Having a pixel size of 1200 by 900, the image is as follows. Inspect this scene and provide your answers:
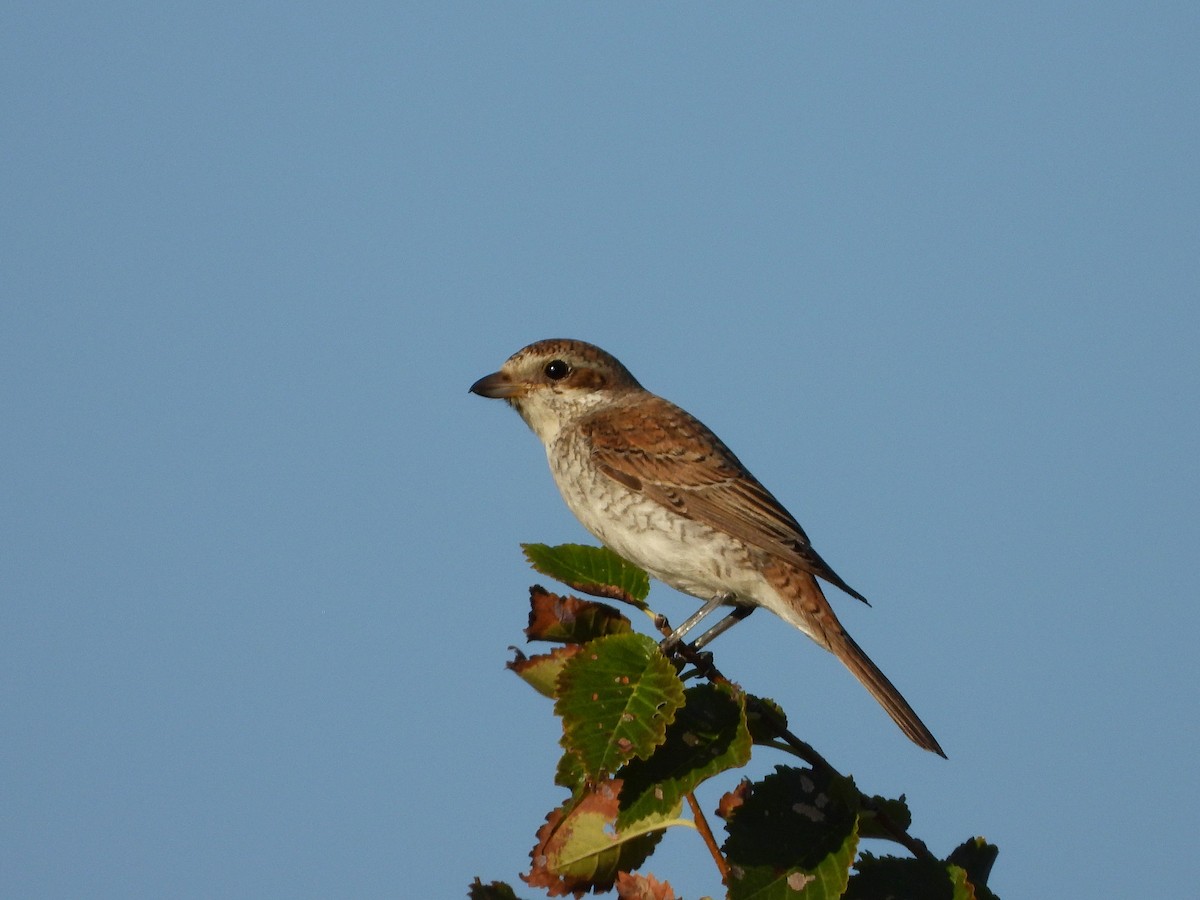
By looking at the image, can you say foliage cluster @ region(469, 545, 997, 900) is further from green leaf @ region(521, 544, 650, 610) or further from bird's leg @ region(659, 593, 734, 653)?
bird's leg @ region(659, 593, 734, 653)

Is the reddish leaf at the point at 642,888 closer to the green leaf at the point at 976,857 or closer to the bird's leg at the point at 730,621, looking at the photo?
the green leaf at the point at 976,857

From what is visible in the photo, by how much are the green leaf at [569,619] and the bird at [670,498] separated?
7.40 ft

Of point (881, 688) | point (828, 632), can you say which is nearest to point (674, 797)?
point (881, 688)

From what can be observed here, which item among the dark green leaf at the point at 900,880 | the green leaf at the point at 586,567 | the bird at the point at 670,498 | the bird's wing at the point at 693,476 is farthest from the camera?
the bird's wing at the point at 693,476

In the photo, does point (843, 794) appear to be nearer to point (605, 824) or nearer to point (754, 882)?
point (754, 882)

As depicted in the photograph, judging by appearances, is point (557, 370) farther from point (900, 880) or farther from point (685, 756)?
point (900, 880)

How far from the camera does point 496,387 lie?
7.33 m

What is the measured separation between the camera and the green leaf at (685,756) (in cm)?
331

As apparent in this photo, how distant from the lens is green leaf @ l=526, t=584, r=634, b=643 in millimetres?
3480

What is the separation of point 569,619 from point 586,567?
439 millimetres

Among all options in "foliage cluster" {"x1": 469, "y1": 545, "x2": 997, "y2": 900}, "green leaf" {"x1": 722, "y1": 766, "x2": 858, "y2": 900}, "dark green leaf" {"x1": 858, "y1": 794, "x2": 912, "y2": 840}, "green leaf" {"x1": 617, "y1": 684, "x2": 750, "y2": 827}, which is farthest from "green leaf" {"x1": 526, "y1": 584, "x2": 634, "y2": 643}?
"dark green leaf" {"x1": 858, "y1": 794, "x2": 912, "y2": 840}

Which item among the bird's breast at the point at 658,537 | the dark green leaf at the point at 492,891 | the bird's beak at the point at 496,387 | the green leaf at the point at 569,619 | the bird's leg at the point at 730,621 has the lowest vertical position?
the dark green leaf at the point at 492,891

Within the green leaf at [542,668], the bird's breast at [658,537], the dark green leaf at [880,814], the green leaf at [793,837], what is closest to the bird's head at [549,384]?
the bird's breast at [658,537]

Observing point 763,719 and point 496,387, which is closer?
point 763,719
